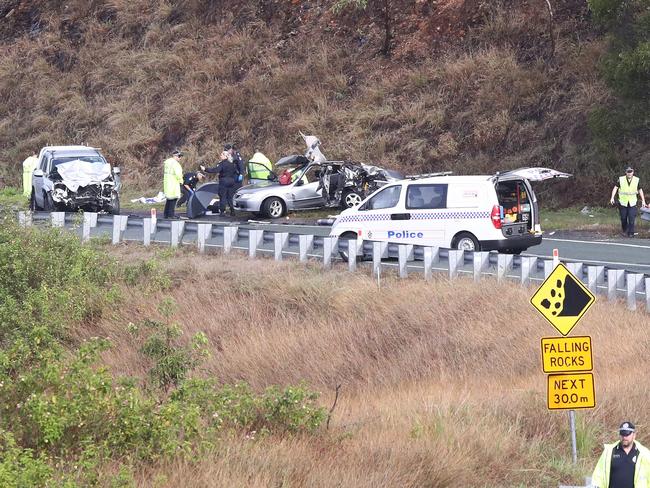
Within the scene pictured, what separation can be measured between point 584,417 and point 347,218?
10162 millimetres

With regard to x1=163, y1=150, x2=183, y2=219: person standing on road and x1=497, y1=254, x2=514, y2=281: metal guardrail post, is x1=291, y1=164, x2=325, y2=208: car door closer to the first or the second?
x1=163, y1=150, x2=183, y2=219: person standing on road

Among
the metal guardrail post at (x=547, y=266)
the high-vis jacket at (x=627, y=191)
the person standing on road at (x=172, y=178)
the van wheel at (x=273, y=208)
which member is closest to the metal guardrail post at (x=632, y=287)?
the metal guardrail post at (x=547, y=266)

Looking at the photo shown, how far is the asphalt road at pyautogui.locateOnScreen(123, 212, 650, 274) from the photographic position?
2372 cm

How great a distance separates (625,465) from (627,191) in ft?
56.5

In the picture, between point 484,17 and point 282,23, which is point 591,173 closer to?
point 484,17

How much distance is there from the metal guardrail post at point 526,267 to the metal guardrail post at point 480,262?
0.64m

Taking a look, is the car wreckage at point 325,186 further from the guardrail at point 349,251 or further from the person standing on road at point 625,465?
the person standing on road at point 625,465

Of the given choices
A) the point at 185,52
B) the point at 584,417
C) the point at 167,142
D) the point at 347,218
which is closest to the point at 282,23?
the point at 185,52

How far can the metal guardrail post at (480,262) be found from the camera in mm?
20766

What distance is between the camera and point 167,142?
4075 cm

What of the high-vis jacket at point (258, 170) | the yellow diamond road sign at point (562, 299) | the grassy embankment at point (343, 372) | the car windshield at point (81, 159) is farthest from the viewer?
the high-vis jacket at point (258, 170)

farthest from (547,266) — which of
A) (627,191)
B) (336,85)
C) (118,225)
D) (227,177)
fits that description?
(336,85)

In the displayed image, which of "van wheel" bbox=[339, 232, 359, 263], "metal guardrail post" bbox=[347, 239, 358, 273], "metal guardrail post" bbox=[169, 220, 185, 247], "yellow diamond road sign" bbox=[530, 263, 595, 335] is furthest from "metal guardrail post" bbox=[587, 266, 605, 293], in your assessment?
"metal guardrail post" bbox=[169, 220, 185, 247]

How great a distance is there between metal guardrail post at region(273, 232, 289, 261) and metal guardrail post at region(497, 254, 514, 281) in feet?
14.6
